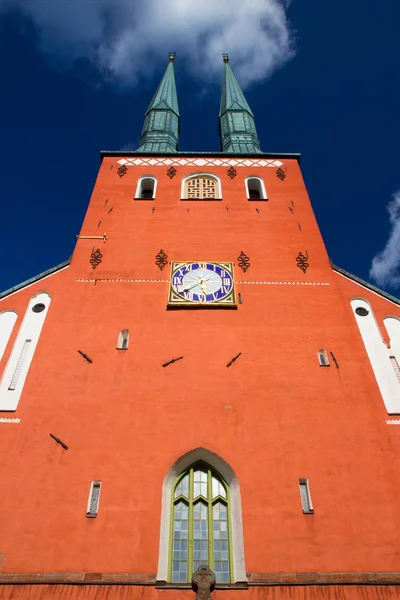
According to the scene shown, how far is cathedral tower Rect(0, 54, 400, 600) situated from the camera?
28.7 feet

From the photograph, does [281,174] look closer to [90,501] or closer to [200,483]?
[200,483]

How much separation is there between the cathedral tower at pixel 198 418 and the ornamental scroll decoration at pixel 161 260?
3 cm

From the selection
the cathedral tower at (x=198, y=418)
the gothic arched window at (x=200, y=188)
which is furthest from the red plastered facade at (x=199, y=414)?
the gothic arched window at (x=200, y=188)

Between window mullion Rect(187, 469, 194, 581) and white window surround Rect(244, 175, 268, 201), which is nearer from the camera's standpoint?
window mullion Rect(187, 469, 194, 581)

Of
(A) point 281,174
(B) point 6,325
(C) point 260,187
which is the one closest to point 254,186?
(C) point 260,187

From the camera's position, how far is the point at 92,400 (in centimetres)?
1088

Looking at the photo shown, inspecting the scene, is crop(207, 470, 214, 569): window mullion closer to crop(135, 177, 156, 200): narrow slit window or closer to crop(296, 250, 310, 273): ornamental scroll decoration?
crop(296, 250, 310, 273): ornamental scroll decoration

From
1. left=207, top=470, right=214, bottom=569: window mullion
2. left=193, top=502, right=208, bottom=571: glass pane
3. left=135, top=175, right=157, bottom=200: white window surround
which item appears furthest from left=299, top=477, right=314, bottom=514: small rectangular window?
left=135, top=175, right=157, bottom=200: white window surround

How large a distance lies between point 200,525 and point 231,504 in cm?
70

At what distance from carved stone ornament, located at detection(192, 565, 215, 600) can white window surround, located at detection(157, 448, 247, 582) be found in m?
0.54

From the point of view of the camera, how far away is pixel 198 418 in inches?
418

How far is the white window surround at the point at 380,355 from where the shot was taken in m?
11.0

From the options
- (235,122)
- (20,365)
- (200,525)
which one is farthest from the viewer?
(235,122)

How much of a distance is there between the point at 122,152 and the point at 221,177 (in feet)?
13.2
